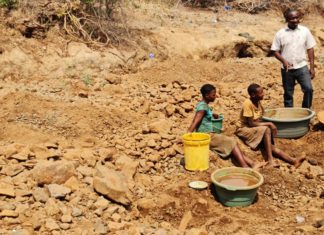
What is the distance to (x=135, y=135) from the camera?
17.6ft

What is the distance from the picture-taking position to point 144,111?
632 centimetres

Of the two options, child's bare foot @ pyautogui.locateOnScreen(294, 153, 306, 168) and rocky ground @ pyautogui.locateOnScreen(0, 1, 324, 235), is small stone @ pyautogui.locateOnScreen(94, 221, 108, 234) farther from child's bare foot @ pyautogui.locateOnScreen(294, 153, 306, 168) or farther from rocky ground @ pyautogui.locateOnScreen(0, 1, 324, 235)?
child's bare foot @ pyautogui.locateOnScreen(294, 153, 306, 168)

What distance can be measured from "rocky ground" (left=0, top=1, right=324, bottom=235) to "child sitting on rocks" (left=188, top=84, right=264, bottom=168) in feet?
0.51

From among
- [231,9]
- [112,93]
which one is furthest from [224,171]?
[231,9]

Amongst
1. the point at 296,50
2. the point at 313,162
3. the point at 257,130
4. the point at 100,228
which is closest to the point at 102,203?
the point at 100,228

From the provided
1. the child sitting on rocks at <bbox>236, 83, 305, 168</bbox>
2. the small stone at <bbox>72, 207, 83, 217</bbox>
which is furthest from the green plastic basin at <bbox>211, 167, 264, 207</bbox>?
the small stone at <bbox>72, 207, 83, 217</bbox>

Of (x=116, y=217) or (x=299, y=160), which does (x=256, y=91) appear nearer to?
(x=299, y=160)

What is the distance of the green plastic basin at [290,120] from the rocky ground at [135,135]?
0.35 ft

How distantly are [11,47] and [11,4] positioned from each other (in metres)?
0.96

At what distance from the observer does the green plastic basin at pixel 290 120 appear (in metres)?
5.43

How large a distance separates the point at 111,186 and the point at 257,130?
194 centimetres

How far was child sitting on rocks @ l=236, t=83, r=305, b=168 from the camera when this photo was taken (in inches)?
198

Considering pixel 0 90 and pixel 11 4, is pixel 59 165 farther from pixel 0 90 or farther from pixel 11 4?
pixel 11 4

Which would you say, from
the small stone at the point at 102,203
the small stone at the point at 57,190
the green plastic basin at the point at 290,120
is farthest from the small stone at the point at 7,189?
the green plastic basin at the point at 290,120
